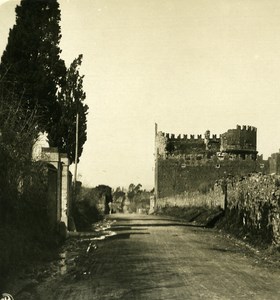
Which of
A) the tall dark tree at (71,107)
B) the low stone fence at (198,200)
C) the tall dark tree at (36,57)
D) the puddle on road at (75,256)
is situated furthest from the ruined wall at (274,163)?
the puddle on road at (75,256)

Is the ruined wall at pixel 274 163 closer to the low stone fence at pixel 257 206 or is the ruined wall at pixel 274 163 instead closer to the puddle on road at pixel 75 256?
→ the low stone fence at pixel 257 206

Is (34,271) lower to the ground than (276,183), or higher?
lower

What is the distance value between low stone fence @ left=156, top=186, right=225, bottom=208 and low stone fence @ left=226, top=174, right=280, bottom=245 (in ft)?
15.7

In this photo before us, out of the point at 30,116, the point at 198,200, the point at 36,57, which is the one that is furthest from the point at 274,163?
the point at 30,116

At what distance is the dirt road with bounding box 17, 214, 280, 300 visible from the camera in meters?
8.88

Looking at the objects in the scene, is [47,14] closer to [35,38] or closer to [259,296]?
[35,38]

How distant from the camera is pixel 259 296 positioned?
28.4ft

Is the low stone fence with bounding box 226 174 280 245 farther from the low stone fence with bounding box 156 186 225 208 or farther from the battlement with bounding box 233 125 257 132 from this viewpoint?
the battlement with bounding box 233 125 257 132

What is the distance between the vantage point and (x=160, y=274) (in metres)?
10.7

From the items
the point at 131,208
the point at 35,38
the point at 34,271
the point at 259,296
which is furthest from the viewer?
the point at 131,208

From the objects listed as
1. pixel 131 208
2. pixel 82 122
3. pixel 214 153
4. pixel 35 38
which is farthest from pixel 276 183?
pixel 131 208

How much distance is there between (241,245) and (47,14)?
14.4 metres

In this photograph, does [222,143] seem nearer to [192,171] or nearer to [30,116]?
[192,171]

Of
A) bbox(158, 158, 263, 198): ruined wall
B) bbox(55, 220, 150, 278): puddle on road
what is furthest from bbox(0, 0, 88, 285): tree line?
bbox(158, 158, 263, 198): ruined wall
